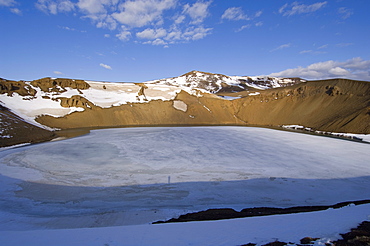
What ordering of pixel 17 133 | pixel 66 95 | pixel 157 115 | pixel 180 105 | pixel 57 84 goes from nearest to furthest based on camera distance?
pixel 17 133 < pixel 66 95 < pixel 157 115 < pixel 57 84 < pixel 180 105

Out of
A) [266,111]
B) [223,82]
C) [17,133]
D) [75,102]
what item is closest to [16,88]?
[75,102]

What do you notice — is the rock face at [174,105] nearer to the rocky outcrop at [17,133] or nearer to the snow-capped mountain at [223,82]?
the rocky outcrop at [17,133]

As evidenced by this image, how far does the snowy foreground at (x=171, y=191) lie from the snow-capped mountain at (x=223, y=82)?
4034 inches

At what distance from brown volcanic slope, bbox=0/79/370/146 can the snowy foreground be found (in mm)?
13933

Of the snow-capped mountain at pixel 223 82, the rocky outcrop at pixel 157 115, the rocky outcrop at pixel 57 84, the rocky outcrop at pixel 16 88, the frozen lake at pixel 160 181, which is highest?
the snow-capped mountain at pixel 223 82

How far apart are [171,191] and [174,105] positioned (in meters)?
41.9

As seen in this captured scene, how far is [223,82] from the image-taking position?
13162 centimetres

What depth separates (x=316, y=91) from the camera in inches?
1794

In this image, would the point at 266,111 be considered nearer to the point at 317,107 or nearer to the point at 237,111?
the point at 237,111

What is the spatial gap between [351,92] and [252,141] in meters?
27.8

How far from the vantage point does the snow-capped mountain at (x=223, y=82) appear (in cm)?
12417

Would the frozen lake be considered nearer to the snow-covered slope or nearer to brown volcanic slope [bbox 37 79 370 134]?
brown volcanic slope [bbox 37 79 370 134]

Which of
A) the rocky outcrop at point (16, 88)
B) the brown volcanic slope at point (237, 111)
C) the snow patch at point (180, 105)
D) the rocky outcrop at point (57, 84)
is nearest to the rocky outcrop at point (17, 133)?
the brown volcanic slope at point (237, 111)

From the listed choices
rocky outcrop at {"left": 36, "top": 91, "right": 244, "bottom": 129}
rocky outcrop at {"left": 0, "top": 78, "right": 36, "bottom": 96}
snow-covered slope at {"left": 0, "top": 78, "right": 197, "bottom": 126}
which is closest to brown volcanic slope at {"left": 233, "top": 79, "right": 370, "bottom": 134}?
rocky outcrop at {"left": 36, "top": 91, "right": 244, "bottom": 129}
